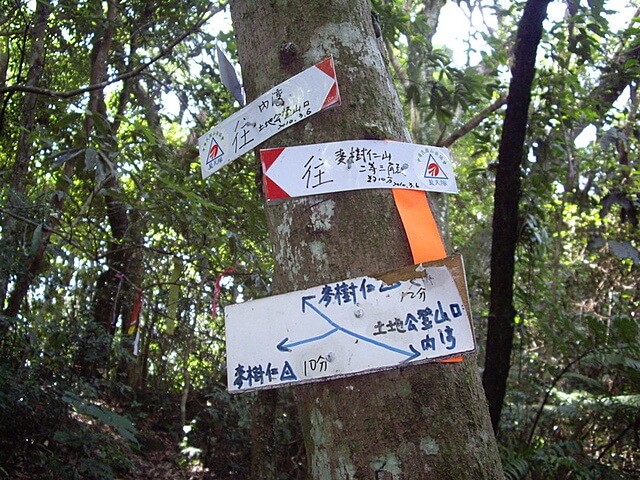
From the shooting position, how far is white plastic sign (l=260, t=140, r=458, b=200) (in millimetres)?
1237

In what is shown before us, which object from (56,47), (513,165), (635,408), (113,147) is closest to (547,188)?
(513,165)

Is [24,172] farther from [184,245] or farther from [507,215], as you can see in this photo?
[507,215]

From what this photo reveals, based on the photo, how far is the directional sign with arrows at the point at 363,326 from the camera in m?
1.07

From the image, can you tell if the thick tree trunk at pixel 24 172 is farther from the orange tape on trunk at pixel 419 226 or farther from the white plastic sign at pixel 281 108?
the orange tape on trunk at pixel 419 226

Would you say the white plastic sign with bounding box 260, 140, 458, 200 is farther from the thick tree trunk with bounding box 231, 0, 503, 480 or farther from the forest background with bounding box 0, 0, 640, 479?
the forest background with bounding box 0, 0, 640, 479

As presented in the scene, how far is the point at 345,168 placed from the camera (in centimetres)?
124

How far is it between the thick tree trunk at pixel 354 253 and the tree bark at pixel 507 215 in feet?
5.66

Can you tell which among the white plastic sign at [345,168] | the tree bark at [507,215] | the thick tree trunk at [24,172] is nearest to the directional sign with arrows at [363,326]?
the white plastic sign at [345,168]

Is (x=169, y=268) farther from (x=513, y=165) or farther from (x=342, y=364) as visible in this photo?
(x=342, y=364)

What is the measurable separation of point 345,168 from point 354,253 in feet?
0.63

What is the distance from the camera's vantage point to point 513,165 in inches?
119

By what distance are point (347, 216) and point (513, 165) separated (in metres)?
2.07

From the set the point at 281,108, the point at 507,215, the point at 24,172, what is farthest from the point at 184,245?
the point at 281,108

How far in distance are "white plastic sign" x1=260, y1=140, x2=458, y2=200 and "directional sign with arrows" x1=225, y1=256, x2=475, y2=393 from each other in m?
0.23
